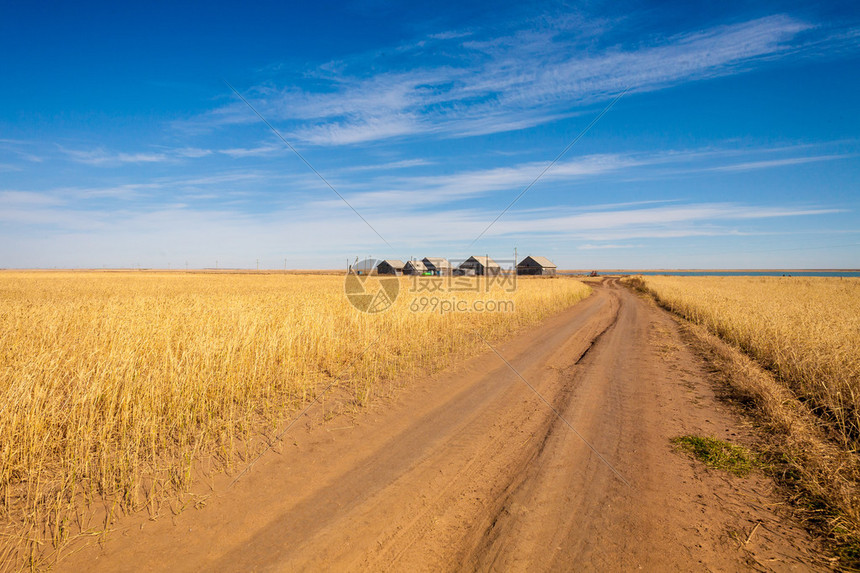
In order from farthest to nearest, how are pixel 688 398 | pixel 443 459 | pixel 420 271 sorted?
pixel 420 271
pixel 688 398
pixel 443 459

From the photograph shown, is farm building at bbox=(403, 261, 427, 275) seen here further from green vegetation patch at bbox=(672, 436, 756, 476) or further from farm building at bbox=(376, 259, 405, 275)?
green vegetation patch at bbox=(672, 436, 756, 476)

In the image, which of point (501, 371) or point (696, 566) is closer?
point (696, 566)

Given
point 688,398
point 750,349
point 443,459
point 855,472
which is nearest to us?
point 855,472

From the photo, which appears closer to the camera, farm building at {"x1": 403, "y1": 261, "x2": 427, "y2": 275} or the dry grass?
the dry grass

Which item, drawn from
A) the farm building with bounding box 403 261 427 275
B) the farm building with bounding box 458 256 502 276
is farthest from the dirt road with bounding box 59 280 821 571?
the farm building with bounding box 403 261 427 275

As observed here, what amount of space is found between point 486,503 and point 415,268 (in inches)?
3364

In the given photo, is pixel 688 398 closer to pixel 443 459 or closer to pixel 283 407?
pixel 443 459

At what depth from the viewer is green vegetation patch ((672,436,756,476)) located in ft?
14.5

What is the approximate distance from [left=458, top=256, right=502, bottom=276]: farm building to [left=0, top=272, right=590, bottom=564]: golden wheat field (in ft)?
243

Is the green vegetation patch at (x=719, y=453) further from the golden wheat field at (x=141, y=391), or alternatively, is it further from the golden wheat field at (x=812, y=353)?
the golden wheat field at (x=141, y=391)

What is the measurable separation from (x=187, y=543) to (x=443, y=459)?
105 inches

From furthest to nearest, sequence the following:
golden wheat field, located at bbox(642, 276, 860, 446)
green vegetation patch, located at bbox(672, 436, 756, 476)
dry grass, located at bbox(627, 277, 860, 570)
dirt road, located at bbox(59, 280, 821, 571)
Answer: golden wheat field, located at bbox(642, 276, 860, 446) → green vegetation patch, located at bbox(672, 436, 756, 476) → dry grass, located at bbox(627, 277, 860, 570) → dirt road, located at bbox(59, 280, 821, 571)

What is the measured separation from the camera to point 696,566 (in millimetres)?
2914

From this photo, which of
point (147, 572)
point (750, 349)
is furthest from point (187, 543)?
point (750, 349)
